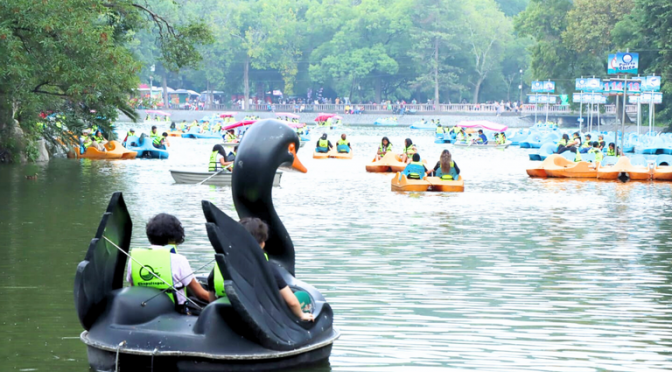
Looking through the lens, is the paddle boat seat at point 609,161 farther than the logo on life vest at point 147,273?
Yes

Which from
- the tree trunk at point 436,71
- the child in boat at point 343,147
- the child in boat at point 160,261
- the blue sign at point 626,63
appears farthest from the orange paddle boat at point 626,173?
the tree trunk at point 436,71

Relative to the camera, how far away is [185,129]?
7050 cm

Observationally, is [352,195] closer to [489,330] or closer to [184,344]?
[489,330]

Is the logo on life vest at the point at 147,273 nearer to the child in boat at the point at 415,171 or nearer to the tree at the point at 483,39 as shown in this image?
the child in boat at the point at 415,171

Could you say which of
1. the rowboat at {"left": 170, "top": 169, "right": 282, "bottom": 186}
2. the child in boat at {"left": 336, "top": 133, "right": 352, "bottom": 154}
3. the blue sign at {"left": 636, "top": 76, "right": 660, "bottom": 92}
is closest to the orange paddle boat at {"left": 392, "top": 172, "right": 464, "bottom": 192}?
the rowboat at {"left": 170, "top": 169, "right": 282, "bottom": 186}

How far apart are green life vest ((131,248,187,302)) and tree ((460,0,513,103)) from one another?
102 meters

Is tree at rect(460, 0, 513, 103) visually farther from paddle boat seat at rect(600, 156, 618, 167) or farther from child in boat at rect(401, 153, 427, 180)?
child in boat at rect(401, 153, 427, 180)

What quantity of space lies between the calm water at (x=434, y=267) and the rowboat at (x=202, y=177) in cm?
63

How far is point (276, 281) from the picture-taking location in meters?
8.53

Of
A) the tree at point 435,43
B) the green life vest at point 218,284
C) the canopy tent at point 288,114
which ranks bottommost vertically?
the green life vest at point 218,284

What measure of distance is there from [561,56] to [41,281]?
231 ft

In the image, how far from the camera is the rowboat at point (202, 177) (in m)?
27.9

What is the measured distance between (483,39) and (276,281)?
103757mm

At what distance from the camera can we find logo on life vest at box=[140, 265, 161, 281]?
8492 mm
